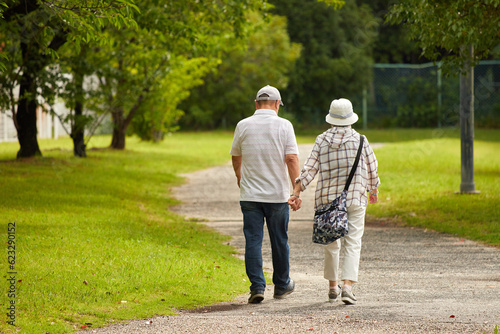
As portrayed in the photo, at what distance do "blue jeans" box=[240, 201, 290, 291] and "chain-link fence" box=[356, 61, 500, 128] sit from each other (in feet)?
92.5

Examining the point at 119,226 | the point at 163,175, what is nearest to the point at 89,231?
the point at 119,226

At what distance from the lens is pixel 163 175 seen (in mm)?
17281

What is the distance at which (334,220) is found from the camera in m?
5.77

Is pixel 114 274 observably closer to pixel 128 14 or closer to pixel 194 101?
pixel 128 14

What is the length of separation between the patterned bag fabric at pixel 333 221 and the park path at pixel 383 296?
576 mm

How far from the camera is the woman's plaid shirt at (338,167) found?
19.2 feet

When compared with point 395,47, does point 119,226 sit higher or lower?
lower

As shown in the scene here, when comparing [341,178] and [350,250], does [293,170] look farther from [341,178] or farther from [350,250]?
[350,250]

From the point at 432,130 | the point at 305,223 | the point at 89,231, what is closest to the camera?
the point at 89,231

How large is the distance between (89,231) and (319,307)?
3906 millimetres

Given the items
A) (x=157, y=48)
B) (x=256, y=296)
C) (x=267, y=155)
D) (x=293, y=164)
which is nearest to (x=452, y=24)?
(x=293, y=164)

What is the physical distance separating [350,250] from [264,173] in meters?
0.98

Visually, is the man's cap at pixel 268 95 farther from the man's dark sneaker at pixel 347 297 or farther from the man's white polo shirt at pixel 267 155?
the man's dark sneaker at pixel 347 297

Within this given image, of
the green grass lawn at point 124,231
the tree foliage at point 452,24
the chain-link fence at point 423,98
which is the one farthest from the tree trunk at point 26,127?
the chain-link fence at point 423,98
